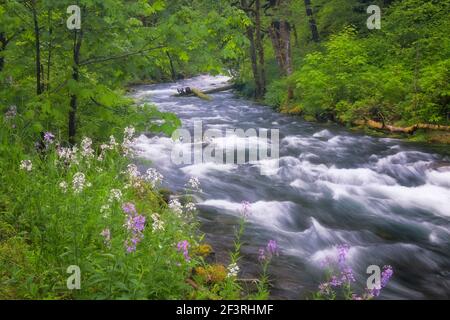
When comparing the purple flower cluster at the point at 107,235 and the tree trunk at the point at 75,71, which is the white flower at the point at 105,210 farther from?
the tree trunk at the point at 75,71

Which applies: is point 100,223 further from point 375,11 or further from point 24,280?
point 375,11

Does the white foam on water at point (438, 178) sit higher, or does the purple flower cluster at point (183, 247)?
the purple flower cluster at point (183, 247)

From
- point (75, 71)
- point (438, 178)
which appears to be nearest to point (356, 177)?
point (438, 178)

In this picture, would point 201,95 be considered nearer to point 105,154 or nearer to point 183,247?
point 105,154

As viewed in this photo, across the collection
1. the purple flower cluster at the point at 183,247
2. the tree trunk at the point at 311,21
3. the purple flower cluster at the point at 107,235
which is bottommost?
the purple flower cluster at the point at 183,247

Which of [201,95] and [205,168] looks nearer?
[205,168]

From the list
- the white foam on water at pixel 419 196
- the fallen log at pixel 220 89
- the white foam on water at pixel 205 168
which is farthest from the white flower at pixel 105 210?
the fallen log at pixel 220 89

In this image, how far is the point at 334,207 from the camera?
8.31 metres

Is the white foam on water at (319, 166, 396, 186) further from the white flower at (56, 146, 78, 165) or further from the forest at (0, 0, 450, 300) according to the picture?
the white flower at (56, 146, 78, 165)

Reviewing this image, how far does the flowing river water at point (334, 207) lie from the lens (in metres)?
5.73

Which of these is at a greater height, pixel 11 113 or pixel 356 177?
pixel 11 113

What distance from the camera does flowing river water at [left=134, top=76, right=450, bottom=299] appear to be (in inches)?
226

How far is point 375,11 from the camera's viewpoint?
21094 millimetres
